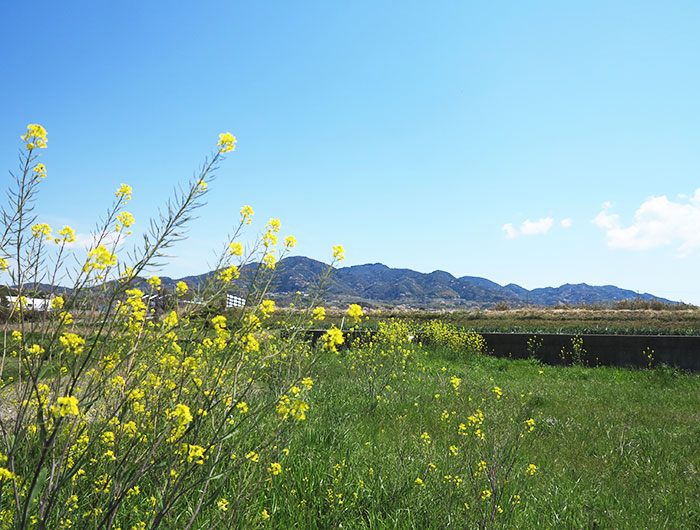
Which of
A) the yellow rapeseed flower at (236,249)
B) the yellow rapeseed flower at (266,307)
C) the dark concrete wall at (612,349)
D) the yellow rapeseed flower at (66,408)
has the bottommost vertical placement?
the dark concrete wall at (612,349)

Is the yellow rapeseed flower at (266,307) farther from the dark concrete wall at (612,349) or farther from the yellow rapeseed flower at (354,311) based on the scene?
the dark concrete wall at (612,349)

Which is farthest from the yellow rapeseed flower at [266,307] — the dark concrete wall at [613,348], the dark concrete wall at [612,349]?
the dark concrete wall at [613,348]

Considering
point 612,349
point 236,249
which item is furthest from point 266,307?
point 612,349

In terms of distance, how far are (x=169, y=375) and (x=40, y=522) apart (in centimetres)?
136

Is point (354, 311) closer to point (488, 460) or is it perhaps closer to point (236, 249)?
point (236, 249)

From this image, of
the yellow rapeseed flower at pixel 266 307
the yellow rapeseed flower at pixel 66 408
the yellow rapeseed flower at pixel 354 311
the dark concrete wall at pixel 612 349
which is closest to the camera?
the yellow rapeseed flower at pixel 66 408

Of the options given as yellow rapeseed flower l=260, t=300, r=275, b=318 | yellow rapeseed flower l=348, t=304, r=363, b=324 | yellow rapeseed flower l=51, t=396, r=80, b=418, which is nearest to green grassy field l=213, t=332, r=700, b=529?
yellow rapeseed flower l=260, t=300, r=275, b=318

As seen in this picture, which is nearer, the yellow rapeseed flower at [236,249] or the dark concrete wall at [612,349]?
the yellow rapeseed flower at [236,249]

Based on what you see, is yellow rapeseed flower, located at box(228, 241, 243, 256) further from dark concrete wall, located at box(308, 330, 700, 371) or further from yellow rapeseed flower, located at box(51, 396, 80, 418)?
dark concrete wall, located at box(308, 330, 700, 371)

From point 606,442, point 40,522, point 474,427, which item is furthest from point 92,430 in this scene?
point 606,442

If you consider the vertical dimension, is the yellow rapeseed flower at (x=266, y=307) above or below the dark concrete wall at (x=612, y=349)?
above

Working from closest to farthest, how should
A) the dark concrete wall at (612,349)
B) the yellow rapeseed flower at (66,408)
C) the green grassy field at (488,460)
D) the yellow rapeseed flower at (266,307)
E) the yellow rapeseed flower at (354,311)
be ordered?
the yellow rapeseed flower at (66,408)
the yellow rapeseed flower at (354,311)
the yellow rapeseed flower at (266,307)
the green grassy field at (488,460)
the dark concrete wall at (612,349)

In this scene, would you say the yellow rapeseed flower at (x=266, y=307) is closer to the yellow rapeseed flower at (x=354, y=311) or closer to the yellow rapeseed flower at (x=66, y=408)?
the yellow rapeseed flower at (x=354, y=311)

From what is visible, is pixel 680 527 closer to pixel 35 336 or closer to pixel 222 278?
pixel 222 278
